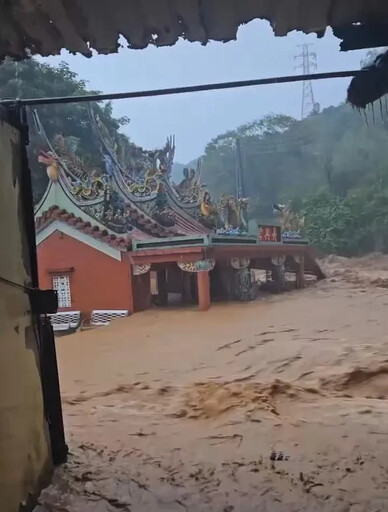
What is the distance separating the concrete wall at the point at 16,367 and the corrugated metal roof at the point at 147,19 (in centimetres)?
28

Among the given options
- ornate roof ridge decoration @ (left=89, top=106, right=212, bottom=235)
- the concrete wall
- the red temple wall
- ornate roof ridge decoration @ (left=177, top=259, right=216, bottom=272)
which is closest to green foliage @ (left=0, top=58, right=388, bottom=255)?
ornate roof ridge decoration @ (left=89, top=106, right=212, bottom=235)

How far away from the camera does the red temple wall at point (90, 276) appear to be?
5469 millimetres

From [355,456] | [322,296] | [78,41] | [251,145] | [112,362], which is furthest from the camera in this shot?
[251,145]

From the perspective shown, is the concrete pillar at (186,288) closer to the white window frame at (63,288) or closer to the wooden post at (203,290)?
the wooden post at (203,290)

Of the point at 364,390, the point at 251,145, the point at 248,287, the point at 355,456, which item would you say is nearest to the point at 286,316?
the point at 248,287

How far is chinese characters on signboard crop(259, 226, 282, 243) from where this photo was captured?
6.08 metres

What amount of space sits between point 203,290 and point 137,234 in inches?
37.9

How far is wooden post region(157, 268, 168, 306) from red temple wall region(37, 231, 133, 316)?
41cm

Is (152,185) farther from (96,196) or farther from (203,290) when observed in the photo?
(203,290)

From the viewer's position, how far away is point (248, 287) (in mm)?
5922

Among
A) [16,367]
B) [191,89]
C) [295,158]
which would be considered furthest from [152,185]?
[16,367]

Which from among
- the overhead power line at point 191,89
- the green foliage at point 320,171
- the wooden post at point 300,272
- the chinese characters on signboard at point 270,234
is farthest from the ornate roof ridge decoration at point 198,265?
the overhead power line at point 191,89

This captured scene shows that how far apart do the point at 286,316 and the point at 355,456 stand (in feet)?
12.7

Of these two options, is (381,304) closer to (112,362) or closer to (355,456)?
(112,362)
